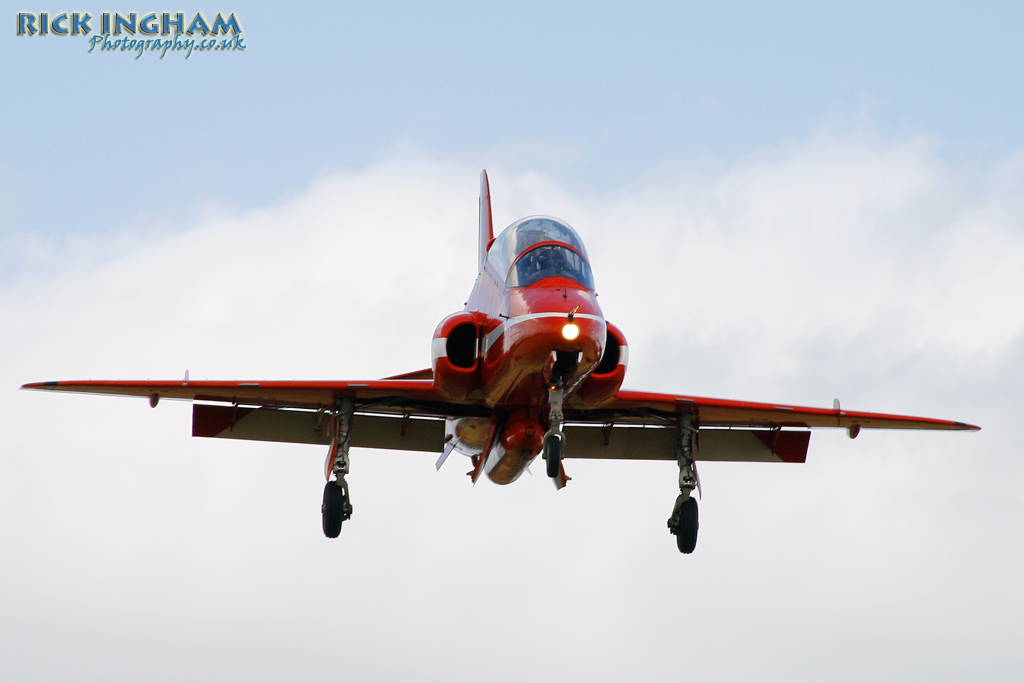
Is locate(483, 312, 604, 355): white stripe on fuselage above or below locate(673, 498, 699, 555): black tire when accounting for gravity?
above

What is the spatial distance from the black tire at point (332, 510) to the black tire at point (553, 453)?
175 inches

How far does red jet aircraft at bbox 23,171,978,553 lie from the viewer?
1559 cm

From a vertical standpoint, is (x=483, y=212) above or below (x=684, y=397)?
above

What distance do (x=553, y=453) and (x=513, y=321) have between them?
6.18ft

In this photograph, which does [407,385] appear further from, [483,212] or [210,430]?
[483,212]

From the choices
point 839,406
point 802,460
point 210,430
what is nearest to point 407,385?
point 210,430

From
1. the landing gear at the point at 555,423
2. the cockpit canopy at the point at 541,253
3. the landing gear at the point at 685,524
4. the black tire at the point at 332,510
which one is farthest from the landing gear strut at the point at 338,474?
the landing gear at the point at 685,524

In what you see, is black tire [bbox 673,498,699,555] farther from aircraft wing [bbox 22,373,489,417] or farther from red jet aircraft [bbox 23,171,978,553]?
aircraft wing [bbox 22,373,489,417]

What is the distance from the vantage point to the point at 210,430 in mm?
20266

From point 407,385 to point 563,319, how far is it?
3.60 m

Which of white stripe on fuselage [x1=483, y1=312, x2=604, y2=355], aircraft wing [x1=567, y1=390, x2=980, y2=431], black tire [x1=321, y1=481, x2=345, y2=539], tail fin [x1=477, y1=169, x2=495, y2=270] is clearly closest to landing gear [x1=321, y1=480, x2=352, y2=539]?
black tire [x1=321, y1=481, x2=345, y2=539]

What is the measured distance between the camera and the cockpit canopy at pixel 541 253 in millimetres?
16250

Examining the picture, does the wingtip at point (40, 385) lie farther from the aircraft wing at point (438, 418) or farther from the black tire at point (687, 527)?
the black tire at point (687, 527)

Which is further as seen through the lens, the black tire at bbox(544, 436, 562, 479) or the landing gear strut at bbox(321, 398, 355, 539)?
the landing gear strut at bbox(321, 398, 355, 539)
